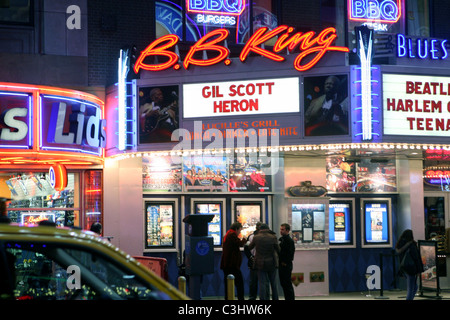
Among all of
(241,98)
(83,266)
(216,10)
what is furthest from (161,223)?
(83,266)

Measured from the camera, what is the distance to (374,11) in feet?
58.3

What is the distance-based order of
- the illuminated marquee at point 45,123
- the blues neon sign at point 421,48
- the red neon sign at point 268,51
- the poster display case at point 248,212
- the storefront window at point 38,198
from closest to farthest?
the illuminated marquee at point 45,123 → the red neon sign at point 268,51 → the blues neon sign at point 421,48 → the storefront window at point 38,198 → the poster display case at point 248,212

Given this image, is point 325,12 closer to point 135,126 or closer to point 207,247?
point 135,126

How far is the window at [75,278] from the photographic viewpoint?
12.1ft

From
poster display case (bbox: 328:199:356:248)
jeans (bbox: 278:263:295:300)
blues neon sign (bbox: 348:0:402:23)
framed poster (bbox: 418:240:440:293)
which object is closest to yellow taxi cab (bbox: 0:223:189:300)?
jeans (bbox: 278:263:295:300)

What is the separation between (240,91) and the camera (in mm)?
14609

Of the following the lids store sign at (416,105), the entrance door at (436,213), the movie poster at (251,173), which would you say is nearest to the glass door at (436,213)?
the entrance door at (436,213)

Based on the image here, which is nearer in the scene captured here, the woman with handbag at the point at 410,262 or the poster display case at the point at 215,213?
the woman with handbag at the point at 410,262

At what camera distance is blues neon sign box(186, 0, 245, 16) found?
16.9 m

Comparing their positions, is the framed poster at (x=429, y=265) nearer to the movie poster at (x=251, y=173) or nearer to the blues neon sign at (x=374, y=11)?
the movie poster at (x=251, y=173)

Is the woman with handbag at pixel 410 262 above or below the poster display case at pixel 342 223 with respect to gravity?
below

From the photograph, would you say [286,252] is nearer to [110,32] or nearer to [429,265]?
[429,265]

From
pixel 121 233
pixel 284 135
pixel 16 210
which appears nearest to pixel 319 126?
pixel 284 135

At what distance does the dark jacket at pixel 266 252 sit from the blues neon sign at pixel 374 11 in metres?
7.26
